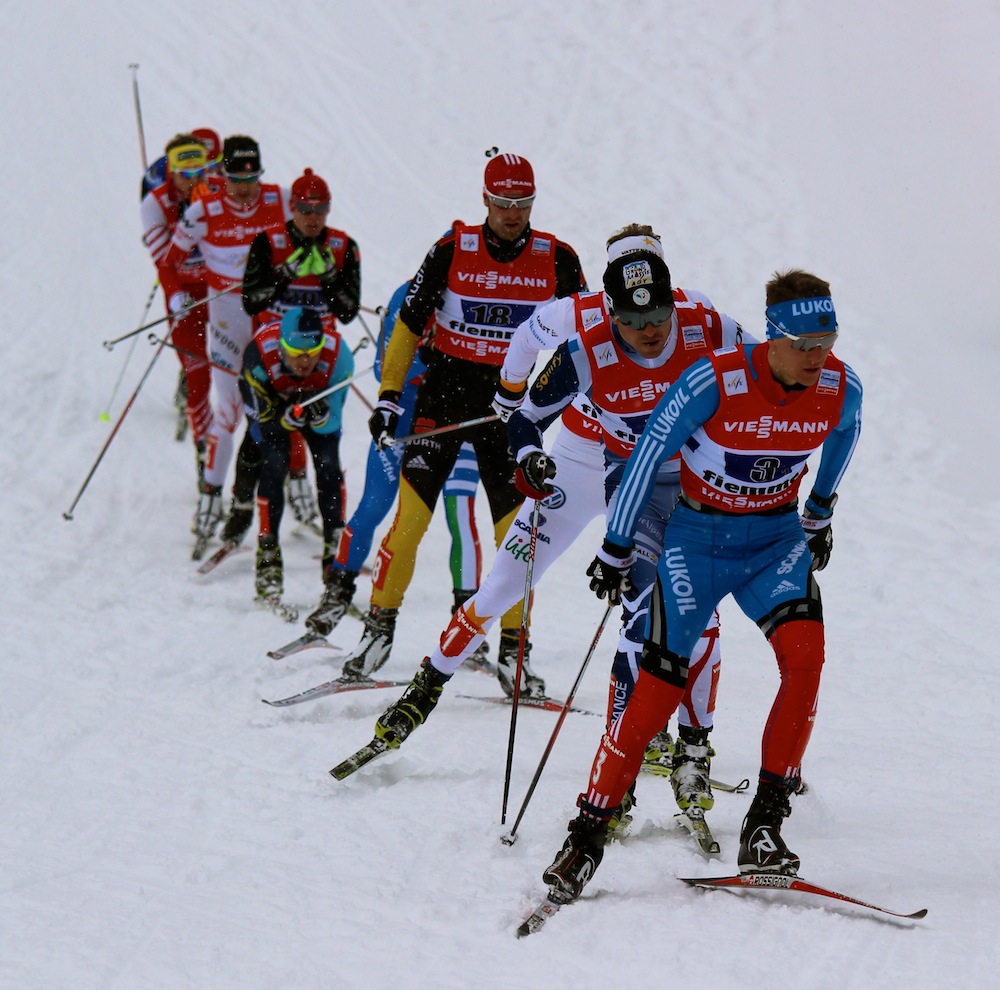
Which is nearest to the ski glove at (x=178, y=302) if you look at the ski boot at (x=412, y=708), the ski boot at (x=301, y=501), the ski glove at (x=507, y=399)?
the ski boot at (x=301, y=501)

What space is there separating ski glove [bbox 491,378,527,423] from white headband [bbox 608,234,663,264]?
1037 mm

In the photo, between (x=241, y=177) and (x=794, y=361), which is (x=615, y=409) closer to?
(x=794, y=361)

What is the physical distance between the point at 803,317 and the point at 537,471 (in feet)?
4.12

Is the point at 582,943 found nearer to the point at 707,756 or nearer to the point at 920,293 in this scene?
the point at 707,756

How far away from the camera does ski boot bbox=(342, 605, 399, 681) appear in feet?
20.7

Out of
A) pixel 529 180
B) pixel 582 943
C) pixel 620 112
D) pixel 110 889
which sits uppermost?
pixel 620 112

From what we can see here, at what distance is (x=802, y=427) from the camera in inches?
157

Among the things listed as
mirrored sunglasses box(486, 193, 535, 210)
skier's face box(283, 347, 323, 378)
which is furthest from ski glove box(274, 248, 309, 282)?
mirrored sunglasses box(486, 193, 535, 210)

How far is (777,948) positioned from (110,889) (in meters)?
2.14

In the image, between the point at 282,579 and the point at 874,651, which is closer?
the point at 874,651

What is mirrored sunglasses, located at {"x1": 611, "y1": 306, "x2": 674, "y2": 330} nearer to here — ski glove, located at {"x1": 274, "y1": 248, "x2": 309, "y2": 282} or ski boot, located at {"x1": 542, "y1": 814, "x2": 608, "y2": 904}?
ski boot, located at {"x1": 542, "y1": 814, "x2": 608, "y2": 904}

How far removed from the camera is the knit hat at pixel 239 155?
334 inches

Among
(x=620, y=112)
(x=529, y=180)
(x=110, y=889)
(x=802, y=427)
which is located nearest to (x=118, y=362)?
(x=620, y=112)

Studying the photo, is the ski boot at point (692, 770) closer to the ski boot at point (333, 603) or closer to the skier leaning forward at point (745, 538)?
the skier leaning forward at point (745, 538)
